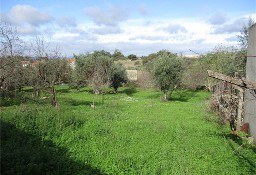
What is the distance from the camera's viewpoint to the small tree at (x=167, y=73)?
3056 centimetres

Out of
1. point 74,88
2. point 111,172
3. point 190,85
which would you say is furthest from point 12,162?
point 74,88

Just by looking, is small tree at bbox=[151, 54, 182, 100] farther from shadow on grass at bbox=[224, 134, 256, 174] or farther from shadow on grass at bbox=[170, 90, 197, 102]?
shadow on grass at bbox=[224, 134, 256, 174]

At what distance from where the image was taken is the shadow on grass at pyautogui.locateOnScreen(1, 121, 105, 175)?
→ 25.9 ft

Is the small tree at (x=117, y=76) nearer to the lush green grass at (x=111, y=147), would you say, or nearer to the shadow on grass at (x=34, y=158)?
the lush green grass at (x=111, y=147)

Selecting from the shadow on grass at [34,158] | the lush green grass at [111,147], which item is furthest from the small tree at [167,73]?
the shadow on grass at [34,158]

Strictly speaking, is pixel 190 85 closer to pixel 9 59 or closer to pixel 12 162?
pixel 9 59

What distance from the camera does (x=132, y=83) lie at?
1699 inches

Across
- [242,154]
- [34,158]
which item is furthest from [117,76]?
[34,158]

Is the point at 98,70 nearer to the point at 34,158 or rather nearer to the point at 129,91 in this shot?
the point at 129,91

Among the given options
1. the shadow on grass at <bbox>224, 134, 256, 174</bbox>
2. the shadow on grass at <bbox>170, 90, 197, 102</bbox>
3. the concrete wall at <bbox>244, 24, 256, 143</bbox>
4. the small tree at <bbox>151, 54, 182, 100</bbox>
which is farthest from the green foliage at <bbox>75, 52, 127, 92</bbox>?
the shadow on grass at <bbox>224, 134, 256, 174</bbox>

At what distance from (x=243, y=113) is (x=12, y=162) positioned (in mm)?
10480

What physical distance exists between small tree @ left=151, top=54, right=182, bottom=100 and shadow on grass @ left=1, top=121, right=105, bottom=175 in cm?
2128

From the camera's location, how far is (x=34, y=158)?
839cm

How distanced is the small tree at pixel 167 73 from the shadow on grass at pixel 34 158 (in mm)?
21278
